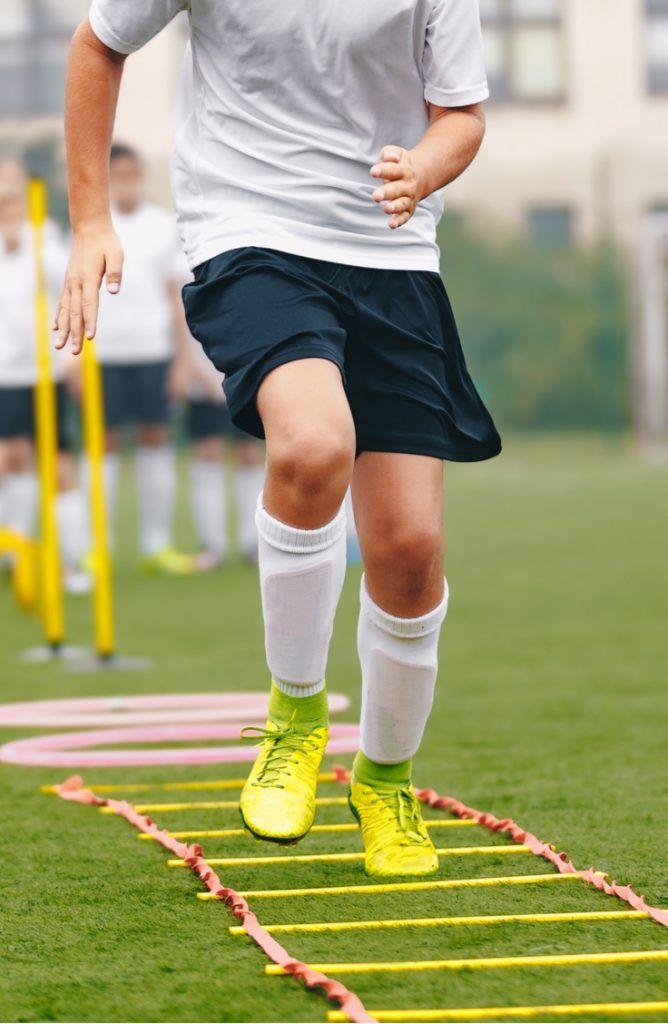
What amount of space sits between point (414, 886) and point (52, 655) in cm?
324

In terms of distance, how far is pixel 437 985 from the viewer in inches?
87.0

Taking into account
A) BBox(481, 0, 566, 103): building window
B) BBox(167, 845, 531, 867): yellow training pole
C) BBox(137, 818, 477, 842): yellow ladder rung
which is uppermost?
BBox(481, 0, 566, 103): building window

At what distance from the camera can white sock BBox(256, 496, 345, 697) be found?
2.80 metres

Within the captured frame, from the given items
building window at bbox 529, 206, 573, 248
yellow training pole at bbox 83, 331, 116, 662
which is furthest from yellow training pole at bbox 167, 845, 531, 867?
building window at bbox 529, 206, 573, 248

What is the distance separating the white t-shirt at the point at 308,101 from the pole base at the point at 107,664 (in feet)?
9.11

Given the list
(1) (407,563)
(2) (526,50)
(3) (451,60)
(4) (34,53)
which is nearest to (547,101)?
(2) (526,50)

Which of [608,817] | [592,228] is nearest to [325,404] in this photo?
[608,817]

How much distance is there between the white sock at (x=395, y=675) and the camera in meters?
2.96

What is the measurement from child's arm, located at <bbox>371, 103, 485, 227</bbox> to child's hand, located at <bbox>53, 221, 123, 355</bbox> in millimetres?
443

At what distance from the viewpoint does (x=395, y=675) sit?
117 inches

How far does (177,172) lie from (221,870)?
45.3 inches

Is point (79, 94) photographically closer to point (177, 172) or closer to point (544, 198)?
point (177, 172)

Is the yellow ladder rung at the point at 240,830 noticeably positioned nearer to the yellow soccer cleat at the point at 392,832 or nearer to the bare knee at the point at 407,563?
the yellow soccer cleat at the point at 392,832

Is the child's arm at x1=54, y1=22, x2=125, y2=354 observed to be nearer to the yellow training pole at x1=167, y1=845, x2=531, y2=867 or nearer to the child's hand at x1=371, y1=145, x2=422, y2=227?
the child's hand at x1=371, y1=145, x2=422, y2=227
